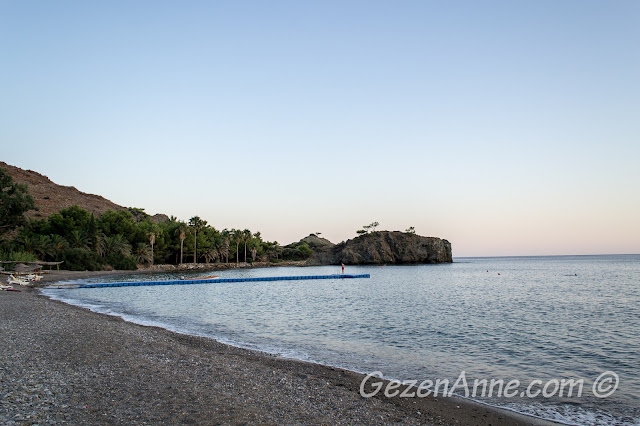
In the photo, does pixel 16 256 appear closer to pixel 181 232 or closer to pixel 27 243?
pixel 27 243

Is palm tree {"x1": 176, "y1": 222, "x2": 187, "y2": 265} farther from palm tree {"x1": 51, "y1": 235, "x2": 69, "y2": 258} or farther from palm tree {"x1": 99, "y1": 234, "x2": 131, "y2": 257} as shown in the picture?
palm tree {"x1": 51, "y1": 235, "x2": 69, "y2": 258}

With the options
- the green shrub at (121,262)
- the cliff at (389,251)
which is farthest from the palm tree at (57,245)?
the cliff at (389,251)

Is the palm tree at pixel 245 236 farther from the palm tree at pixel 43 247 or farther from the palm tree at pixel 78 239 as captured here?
the palm tree at pixel 43 247

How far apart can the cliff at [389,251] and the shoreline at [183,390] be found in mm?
159767

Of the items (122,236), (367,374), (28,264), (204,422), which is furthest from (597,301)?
(122,236)

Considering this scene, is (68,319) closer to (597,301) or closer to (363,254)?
(597,301)

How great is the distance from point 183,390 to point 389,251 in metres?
169

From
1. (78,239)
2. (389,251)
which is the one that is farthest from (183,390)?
(389,251)

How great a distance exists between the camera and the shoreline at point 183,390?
306 inches

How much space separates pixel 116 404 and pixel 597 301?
3782 centimetres

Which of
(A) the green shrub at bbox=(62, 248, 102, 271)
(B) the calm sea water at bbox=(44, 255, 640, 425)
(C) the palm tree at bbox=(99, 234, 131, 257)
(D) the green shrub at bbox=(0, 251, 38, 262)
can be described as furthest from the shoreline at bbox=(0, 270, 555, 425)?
(C) the palm tree at bbox=(99, 234, 131, 257)

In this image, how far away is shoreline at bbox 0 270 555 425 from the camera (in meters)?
7.77

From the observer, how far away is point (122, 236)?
95125 millimetres

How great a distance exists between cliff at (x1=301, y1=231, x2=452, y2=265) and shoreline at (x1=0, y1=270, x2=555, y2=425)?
15977cm
